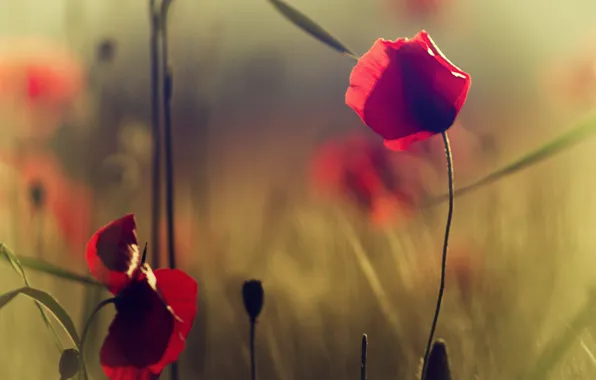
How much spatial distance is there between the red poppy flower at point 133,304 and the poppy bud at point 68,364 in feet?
0.06

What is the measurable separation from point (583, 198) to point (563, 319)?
0.28 metres

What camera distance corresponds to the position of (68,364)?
1.19 ft

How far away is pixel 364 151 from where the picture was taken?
0.82 m

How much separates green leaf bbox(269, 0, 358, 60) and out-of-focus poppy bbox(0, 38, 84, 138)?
0.54 meters

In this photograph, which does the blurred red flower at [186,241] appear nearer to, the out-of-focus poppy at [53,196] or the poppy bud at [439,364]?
the out-of-focus poppy at [53,196]

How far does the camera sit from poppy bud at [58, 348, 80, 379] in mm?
360

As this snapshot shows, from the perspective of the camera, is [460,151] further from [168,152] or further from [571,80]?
[168,152]

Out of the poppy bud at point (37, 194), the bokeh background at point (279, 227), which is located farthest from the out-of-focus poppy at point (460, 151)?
the poppy bud at point (37, 194)

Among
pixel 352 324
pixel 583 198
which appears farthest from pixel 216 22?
pixel 583 198

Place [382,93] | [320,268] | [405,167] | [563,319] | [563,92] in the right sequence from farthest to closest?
[563,92] < [320,268] < [405,167] < [563,319] < [382,93]

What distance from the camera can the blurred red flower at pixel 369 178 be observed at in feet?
2.49

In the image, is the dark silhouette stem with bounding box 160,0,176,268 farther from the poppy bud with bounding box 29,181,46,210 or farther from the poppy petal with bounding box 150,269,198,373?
the poppy bud with bounding box 29,181,46,210

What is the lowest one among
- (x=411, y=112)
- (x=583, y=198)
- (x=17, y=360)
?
(x=17, y=360)

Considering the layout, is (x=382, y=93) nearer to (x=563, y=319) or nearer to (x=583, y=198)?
(x=563, y=319)
